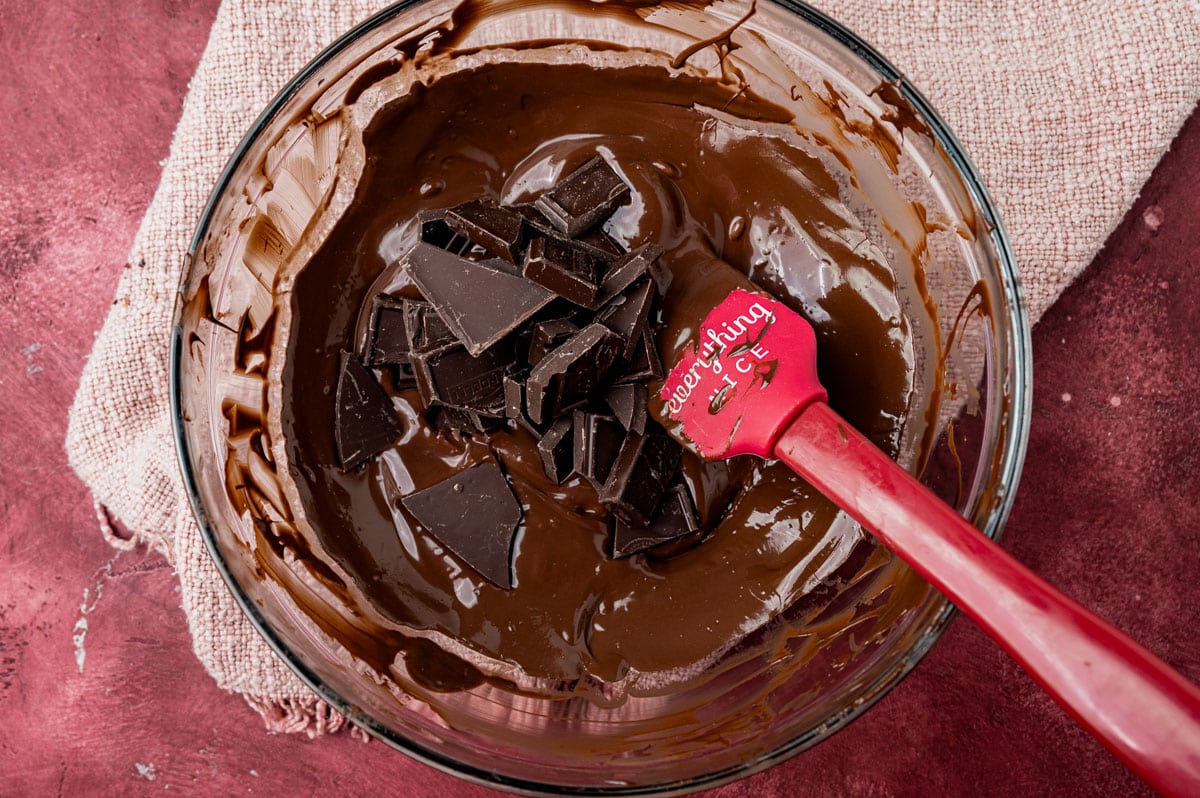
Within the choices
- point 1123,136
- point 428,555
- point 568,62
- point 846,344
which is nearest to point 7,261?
point 428,555

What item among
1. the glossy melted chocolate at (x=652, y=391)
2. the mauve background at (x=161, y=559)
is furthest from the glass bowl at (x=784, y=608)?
the mauve background at (x=161, y=559)

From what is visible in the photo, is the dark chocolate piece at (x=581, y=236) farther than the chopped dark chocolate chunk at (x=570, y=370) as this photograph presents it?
Yes

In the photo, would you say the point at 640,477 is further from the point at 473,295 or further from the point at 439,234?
the point at 439,234

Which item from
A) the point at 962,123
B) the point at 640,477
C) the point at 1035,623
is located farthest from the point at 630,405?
the point at 962,123

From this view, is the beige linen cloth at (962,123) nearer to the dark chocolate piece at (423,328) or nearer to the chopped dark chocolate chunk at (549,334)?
the dark chocolate piece at (423,328)

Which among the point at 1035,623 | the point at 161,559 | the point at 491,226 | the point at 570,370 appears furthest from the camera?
the point at 161,559

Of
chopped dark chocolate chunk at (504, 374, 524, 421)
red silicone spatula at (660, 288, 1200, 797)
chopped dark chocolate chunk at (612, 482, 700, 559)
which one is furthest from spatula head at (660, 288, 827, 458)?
chopped dark chocolate chunk at (504, 374, 524, 421)
